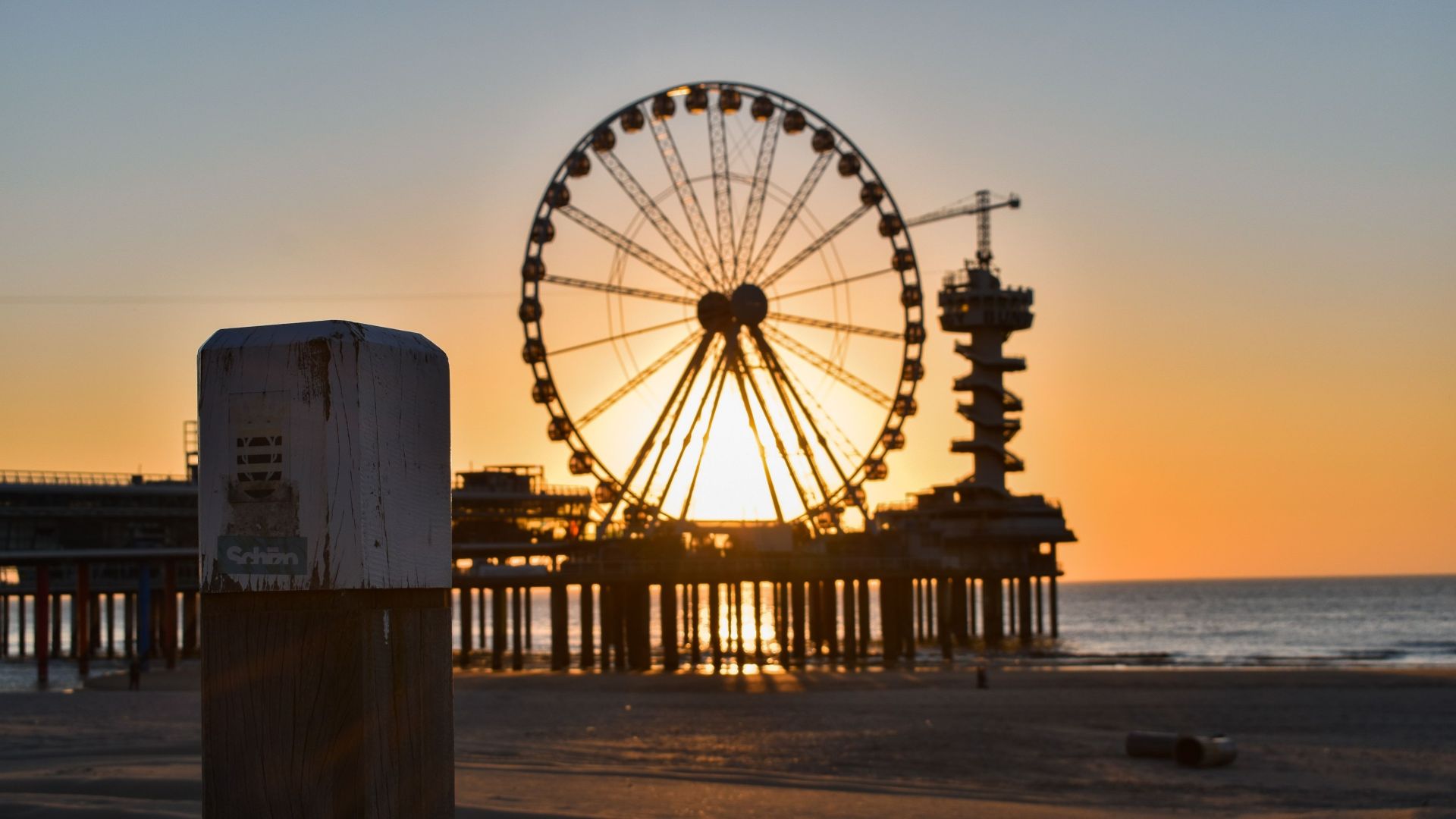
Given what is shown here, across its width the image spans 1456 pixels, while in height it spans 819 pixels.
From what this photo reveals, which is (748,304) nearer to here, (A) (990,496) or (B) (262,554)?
(A) (990,496)

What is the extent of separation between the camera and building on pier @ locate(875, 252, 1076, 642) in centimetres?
8969

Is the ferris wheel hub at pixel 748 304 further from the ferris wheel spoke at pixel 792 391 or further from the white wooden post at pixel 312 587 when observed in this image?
the white wooden post at pixel 312 587

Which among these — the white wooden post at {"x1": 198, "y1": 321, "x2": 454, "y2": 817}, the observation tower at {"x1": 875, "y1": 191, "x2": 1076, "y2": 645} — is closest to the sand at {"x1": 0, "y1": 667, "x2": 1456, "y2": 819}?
the white wooden post at {"x1": 198, "y1": 321, "x2": 454, "y2": 817}

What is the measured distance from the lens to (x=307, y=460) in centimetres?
253

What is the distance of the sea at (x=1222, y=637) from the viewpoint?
64.1 m

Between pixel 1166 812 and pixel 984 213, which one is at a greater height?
pixel 984 213

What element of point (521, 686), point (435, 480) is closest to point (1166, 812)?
point (435, 480)

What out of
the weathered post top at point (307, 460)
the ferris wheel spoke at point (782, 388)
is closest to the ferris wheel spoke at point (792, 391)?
the ferris wheel spoke at point (782, 388)

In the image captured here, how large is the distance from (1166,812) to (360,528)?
1761cm

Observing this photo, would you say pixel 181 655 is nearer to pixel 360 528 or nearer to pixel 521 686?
pixel 521 686

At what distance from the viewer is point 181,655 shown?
69.9 m

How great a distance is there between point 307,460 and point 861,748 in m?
24.3

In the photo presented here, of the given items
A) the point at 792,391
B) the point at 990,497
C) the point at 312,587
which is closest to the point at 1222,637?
the point at 990,497

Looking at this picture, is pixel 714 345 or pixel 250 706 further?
pixel 714 345
